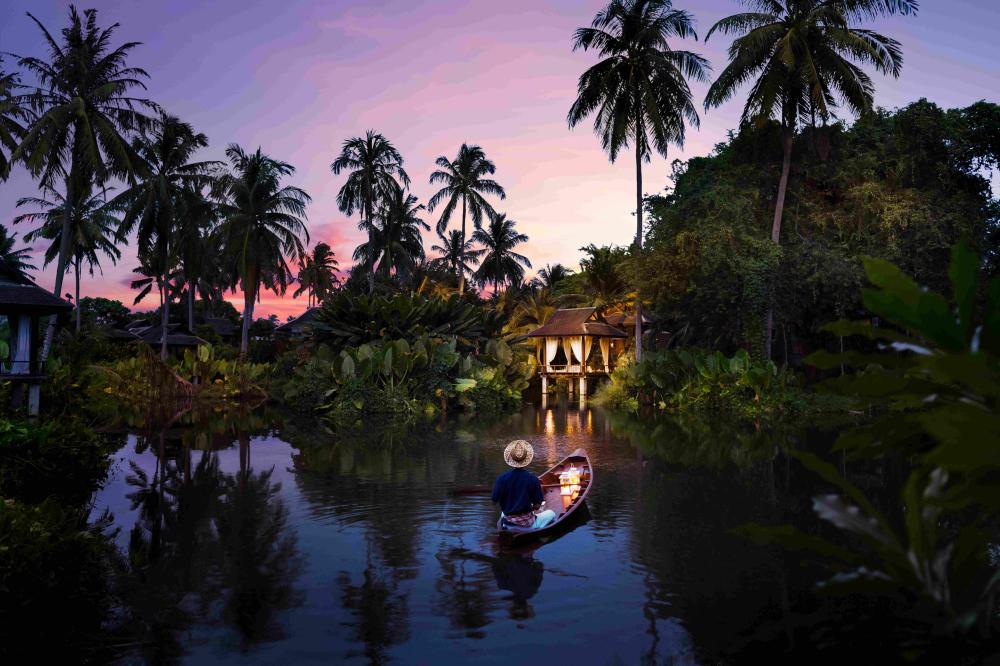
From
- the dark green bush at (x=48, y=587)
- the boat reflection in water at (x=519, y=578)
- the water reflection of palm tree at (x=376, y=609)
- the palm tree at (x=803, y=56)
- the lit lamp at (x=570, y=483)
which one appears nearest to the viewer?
the dark green bush at (x=48, y=587)

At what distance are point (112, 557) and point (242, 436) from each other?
12.7 m

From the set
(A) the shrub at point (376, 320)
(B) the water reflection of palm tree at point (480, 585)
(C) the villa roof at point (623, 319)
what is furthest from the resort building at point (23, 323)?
(C) the villa roof at point (623, 319)

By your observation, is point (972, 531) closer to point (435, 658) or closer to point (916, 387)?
point (916, 387)

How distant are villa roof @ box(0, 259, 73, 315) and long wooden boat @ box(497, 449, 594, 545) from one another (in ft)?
34.8

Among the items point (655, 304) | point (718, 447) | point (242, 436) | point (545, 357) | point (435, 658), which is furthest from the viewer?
point (545, 357)

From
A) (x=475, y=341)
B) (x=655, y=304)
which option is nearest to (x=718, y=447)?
(x=655, y=304)

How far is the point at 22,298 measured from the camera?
49.4 feet

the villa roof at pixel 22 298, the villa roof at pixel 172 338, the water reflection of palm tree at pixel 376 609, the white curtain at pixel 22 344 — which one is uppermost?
the villa roof at pixel 172 338

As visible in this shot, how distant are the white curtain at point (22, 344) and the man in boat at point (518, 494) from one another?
38.1 feet

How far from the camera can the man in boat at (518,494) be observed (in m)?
9.15

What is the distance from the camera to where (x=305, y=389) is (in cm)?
2902

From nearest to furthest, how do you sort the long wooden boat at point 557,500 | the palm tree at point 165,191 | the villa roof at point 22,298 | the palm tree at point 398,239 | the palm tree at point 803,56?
1. the long wooden boat at point 557,500
2. the villa roof at point 22,298
3. the palm tree at point 803,56
4. the palm tree at point 165,191
5. the palm tree at point 398,239

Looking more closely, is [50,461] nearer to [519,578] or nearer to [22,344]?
[22,344]

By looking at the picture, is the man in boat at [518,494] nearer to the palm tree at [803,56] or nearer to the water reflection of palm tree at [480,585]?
the water reflection of palm tree at [480,585]
